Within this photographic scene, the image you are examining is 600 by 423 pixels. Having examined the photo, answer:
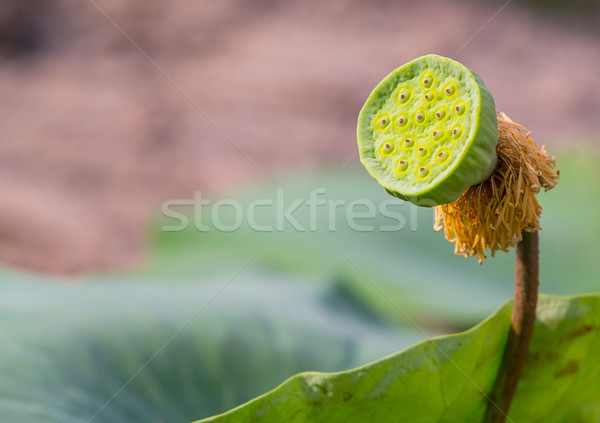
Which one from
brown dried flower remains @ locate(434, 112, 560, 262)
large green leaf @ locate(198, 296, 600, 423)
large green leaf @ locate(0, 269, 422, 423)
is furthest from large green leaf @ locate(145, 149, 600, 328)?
brown dried flower remains @ locate(434, 112, 560, 262)

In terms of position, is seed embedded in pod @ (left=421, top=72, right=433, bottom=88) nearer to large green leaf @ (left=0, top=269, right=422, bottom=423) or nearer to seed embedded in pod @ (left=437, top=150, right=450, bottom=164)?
seed embedded in pod @ (left=437, top=150, right=450, bottom=164)

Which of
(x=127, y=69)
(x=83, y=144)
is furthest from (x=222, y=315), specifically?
(x=127, y=69)

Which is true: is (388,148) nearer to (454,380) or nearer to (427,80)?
(427,80)

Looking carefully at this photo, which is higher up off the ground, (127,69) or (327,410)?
(127,69)

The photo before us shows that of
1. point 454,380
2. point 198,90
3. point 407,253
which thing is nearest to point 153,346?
point 454,380

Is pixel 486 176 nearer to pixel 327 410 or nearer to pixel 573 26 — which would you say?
pixel 327 410
